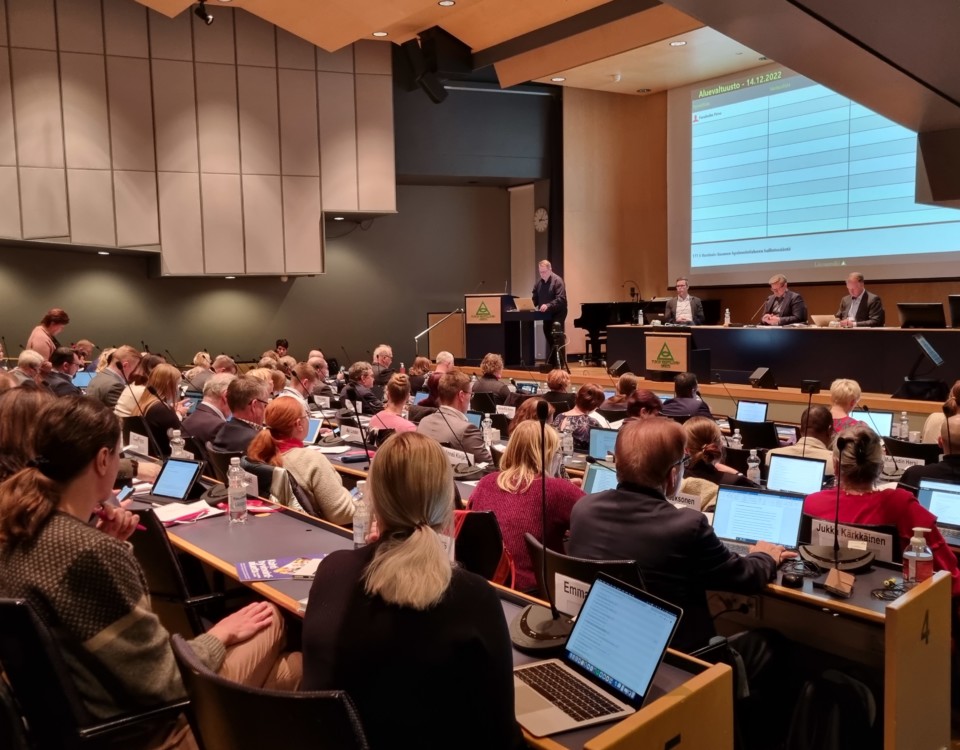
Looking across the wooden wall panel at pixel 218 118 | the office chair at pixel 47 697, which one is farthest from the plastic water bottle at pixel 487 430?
the wooden wall panel at pixel 218 118

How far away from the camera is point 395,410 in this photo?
5.77m

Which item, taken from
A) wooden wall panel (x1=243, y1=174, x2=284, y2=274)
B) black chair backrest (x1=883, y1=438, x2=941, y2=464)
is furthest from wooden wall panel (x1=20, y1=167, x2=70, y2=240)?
black chair backrest (x1=883, y1=438, x2=941, y2=464)

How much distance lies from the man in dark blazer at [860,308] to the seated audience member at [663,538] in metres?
7.24

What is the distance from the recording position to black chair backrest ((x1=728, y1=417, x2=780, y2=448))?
595 cm

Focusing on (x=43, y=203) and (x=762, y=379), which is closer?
(x=762, y=379)

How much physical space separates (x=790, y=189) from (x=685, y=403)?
289 inches

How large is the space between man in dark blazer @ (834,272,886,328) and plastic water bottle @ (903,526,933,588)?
6865 mm

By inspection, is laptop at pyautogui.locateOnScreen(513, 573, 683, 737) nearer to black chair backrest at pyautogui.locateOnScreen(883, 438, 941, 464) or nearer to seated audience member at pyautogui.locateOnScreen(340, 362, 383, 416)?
black chair backrest at pyautogui.locateOnScreen(883, 438, 941, 464)

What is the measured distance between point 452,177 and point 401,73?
1805mm

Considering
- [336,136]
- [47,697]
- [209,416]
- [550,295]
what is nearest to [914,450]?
[209,416]

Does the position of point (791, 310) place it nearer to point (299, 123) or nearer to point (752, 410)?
point (752, 410)

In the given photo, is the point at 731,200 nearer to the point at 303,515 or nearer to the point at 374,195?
the point at 374,195

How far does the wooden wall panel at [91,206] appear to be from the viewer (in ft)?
37.4

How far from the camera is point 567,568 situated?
236 centimetres
